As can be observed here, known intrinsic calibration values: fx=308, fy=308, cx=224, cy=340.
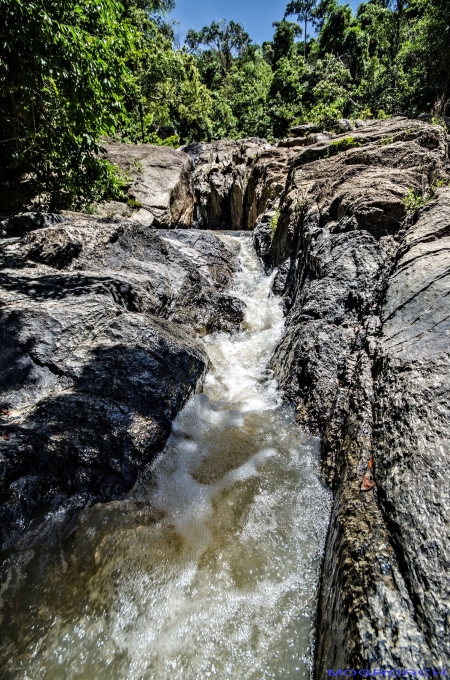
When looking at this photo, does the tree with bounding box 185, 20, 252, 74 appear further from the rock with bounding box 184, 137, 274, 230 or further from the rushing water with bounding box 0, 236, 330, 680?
the rushing water with bounding box 0, 236, 330, 680

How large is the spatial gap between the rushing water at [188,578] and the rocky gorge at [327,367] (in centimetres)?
20

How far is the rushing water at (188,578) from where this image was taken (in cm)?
184

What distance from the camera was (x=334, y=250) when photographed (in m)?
5.06

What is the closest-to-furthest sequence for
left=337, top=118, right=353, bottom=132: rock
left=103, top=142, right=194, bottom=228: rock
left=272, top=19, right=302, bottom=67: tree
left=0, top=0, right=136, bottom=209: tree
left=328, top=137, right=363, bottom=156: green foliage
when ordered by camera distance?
left=0, top=0, right=136, bottom=209: tree
left=328, top=137, right=363, bottom=156: green foliage
left=103, top=142, right=194, bottom=228: rock
left=337, top=118, right=353, bottom=132: rock
left=272, top=19, right=302, bottom=67: tree

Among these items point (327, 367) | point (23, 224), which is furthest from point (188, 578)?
point (23, 224)

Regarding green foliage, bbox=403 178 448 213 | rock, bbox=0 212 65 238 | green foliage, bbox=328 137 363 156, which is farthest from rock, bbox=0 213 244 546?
green foliage, bbox=328 137 363 156

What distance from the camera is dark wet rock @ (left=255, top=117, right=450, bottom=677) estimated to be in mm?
1551

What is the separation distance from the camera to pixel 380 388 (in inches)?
110

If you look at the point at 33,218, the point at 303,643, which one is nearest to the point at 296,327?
the point at 303,643

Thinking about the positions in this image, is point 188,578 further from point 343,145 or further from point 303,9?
point 303,9

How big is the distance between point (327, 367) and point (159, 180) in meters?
11.8

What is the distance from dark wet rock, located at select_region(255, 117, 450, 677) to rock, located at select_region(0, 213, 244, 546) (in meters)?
1.77

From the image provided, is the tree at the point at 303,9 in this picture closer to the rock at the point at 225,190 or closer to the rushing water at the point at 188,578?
the rock at the point at 225,190

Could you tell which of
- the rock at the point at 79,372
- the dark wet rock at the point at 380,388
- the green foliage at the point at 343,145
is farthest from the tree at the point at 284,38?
the rock at the point at 79,372
